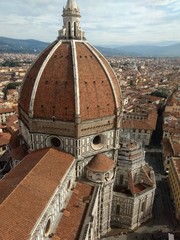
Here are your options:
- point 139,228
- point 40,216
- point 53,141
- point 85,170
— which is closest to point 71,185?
point 85,170

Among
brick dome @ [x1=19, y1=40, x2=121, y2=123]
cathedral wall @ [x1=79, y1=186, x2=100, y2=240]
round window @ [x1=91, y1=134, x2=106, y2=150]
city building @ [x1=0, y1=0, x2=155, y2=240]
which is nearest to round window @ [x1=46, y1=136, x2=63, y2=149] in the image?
city building @ [x1=0, y1=0, x2=155, y2=240]

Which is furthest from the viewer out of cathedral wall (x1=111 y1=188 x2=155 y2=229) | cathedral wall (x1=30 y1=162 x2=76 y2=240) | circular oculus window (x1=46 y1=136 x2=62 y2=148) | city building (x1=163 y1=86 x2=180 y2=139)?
city building (x1=163 y1=86 x2=180 y2=139)

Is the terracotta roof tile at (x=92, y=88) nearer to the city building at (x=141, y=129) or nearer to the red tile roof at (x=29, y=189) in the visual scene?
the red tile roof at (x=29, y=189)

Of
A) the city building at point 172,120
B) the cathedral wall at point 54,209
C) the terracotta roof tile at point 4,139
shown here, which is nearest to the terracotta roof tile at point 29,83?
the cathedral wall at point 54,209

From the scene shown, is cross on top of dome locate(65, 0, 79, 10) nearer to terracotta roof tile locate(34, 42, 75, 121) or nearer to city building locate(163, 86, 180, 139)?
terracotta roof tile locate(34, 42, 75, 121)

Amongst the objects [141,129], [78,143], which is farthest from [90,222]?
[141,129]

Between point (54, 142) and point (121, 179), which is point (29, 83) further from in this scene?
point (121, 179)

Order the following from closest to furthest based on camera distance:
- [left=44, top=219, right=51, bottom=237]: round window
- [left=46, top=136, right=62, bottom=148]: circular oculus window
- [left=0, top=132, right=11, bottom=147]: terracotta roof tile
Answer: [left=44, top=219, right=51, bottom=237]: round window
[left=46, top=136, right=62, bottom=148]: circular oculus window
[left=0, top=132, right=11, bottom=147]: terracotta roof tile
